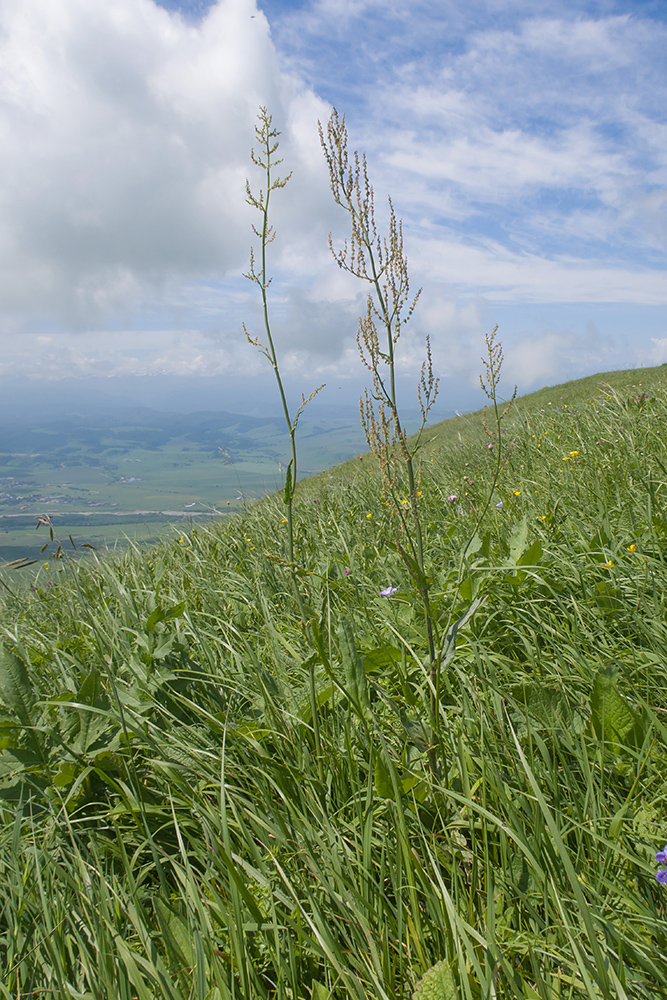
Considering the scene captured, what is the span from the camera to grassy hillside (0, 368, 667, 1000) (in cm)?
114

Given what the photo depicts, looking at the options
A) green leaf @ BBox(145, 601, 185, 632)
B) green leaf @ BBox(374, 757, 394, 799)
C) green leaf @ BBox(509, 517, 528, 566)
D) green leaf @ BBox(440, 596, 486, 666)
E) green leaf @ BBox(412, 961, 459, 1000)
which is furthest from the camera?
green leaf @ BBox(509, 517, 528, 566)

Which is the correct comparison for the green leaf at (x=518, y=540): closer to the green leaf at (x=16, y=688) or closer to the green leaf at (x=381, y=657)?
the green leaf at (x=381, y=657)

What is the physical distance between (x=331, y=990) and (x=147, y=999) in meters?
0.38

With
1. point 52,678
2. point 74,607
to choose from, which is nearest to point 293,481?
point 52,678

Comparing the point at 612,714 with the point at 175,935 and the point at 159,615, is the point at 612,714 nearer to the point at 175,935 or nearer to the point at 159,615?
the point at 175,935

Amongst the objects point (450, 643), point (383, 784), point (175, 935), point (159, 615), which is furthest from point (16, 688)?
point (450, 643)

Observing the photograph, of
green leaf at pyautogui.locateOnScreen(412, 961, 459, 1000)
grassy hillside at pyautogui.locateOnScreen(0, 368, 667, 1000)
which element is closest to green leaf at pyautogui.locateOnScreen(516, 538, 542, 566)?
grassy hillside at pyautogui.locateOnScreen(0, 368, 667, 1000)

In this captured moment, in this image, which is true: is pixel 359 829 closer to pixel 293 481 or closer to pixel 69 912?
pixel 69 912

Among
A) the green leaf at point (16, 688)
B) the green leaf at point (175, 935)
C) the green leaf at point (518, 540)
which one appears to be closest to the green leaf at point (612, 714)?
the green leaf at point (518, 540)

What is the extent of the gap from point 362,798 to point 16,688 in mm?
1175

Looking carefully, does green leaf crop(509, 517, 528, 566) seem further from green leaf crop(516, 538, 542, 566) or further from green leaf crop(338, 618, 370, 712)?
green leaf crop(338, 618, 370, 712)

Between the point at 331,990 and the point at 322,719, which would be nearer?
the point at 331,990

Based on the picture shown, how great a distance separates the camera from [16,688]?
1701 millimetres

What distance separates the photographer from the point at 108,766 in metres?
1.71
